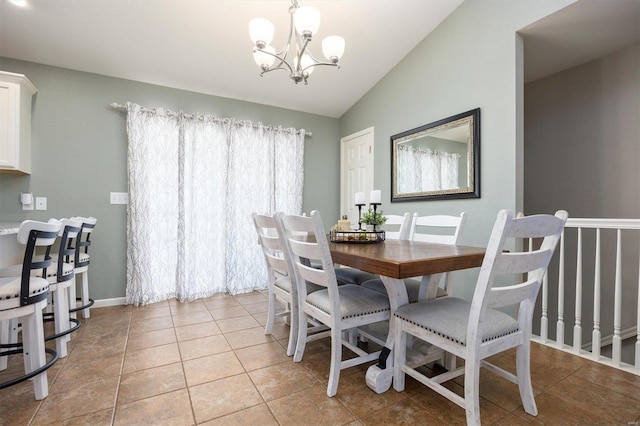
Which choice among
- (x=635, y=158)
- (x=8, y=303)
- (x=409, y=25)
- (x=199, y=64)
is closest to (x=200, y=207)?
(x=199, y=64)

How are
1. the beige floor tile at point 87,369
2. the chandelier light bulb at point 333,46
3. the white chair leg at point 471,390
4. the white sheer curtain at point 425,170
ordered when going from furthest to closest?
the white sheer curtain at point 425,170 < the chandelier light bulb at point 333,46 < the beige floor tile at point 87,369 < the white chair leg at point 471,390

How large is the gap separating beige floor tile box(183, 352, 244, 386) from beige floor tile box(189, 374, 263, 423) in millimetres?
60

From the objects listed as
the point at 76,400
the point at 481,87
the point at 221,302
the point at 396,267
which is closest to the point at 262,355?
the point at 76,400

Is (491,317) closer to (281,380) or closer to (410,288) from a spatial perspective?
(410,288)

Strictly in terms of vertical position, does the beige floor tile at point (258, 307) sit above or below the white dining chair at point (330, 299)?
below

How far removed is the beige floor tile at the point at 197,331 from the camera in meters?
2.38

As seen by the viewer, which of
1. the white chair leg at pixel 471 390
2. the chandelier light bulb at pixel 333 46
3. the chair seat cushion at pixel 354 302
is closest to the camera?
the white chair leg at pixel 471 390

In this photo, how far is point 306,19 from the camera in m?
1.84

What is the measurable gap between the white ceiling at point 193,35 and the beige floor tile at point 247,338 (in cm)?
275

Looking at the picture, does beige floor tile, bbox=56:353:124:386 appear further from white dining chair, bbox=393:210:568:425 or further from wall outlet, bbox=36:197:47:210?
white dining chair, bbox=393:210:568:425

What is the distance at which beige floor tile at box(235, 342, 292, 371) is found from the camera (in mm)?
1923

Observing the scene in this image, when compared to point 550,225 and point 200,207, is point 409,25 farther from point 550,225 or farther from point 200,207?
point 200,207

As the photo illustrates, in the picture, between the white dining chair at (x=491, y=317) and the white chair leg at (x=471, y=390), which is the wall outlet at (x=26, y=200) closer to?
the white dining chair at (x=491, y=317)

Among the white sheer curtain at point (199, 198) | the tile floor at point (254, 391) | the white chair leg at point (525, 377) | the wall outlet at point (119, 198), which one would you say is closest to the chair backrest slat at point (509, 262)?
the white chair leg at point (525, 377)
